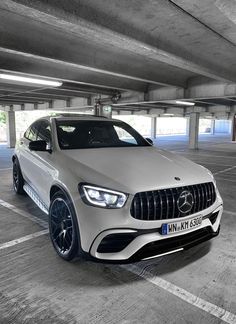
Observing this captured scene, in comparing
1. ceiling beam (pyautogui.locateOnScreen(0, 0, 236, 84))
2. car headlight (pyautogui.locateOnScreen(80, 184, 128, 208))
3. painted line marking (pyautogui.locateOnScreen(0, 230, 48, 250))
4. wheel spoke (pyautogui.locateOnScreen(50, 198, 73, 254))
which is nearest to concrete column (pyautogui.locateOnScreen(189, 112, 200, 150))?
ceiling beam (pyautogui.locateOnScreen(0, 0, 236, 84))

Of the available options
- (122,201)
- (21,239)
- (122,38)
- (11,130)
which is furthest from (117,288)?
(11,130)

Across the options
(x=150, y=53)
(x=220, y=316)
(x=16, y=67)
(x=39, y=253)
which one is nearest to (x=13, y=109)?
(x=16, y=67)

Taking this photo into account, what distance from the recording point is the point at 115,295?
2336 mm

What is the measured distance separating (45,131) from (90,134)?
74 cm

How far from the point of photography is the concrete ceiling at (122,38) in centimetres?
328

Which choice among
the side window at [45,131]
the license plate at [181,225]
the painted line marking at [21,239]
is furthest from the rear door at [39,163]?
the license plate at [181,225]

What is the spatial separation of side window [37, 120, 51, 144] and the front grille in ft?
5.98

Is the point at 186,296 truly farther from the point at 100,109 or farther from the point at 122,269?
the point at 100,109

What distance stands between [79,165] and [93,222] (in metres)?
0.68

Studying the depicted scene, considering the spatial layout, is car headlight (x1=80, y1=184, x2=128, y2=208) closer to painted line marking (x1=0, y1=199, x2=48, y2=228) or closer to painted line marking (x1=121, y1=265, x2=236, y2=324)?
painted line marking (x1=121, y1=265, x2=236, y2=324)

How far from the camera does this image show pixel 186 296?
7.68ft

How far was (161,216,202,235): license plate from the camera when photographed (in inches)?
95.8

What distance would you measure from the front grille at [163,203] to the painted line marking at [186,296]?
649 mm

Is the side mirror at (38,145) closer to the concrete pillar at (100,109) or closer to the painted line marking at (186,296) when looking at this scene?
the painted line marking at (186,296)
